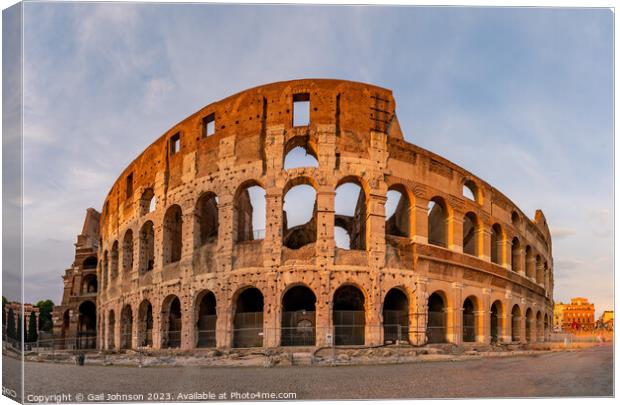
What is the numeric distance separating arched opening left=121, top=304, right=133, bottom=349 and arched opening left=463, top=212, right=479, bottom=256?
51.3 ft

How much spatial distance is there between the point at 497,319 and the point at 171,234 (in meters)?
14.7

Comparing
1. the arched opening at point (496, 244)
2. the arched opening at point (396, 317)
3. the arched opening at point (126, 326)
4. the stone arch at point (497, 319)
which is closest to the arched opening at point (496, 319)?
the stone arch at point (497, 319)

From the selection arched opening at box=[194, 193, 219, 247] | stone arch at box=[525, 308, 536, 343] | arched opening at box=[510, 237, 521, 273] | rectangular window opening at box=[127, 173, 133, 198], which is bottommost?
stone arch at box=[525, 308, 536, 343]

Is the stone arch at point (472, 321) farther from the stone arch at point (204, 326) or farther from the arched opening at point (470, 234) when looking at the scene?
the stone arch at point (204, 326)

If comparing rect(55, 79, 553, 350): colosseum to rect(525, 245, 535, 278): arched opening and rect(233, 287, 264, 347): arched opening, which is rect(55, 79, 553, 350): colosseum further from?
rect(525, 245, 535, 278): arched opening

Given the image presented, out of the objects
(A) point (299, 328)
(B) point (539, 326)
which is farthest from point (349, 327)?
(B) point (539, 326)

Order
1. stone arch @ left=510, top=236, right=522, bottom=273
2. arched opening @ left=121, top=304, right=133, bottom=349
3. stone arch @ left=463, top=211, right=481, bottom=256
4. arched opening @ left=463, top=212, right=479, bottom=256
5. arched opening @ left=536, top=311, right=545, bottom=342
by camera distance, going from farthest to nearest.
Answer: arched opening @ left=536, top=311, right=545, bottom=342 < stone arch @ left=510, top=236, right=522, bottom=273 < arched opening @ left=121, top=304, right=133, bottom=349 < arched opening @ left=463, top=212, right=479, bottom=256 < stone arch @ left=463, top=211, right=481, bottom=256

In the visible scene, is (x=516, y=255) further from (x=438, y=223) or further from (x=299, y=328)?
(x=299, y=328)

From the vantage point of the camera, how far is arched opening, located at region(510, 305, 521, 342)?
28.4m

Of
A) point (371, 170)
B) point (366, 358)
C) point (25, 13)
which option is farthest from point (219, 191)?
point (25, 13)

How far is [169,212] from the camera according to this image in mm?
25391

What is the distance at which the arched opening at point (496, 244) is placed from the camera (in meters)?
27.2

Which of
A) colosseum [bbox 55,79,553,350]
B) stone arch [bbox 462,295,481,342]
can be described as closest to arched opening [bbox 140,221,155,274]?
colosseum [bbox 55,79,553,350]

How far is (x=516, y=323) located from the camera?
2861 cm
